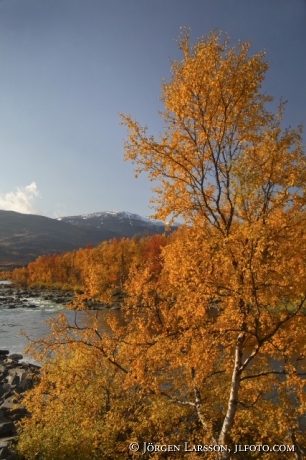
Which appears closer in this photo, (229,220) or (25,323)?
(229,220)

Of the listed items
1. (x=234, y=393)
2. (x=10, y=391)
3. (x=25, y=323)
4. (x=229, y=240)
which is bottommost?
(x=25, y=323)

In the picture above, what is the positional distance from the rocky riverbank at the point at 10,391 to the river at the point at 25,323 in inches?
57.9

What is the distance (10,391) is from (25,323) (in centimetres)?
2338

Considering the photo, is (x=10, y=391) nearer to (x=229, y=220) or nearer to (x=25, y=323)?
(x=229, y=220)

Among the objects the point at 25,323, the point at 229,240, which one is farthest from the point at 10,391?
the point at 25,323

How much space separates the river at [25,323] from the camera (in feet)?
110

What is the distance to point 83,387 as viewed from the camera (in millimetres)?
11930

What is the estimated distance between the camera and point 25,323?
41.8 metres

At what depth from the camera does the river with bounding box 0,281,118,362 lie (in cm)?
3350

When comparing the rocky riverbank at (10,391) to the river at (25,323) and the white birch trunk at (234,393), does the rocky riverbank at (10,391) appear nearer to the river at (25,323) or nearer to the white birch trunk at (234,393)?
the river at (25,323)

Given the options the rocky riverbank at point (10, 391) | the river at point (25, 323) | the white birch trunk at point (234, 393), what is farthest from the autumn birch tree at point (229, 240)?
the river at point (25, 323)

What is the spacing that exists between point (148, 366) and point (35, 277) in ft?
335

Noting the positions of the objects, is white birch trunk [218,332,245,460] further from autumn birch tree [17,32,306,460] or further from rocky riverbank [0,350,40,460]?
rocky riverbank [0,350,40,460]

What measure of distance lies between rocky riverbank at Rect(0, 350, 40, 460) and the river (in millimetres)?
1471
